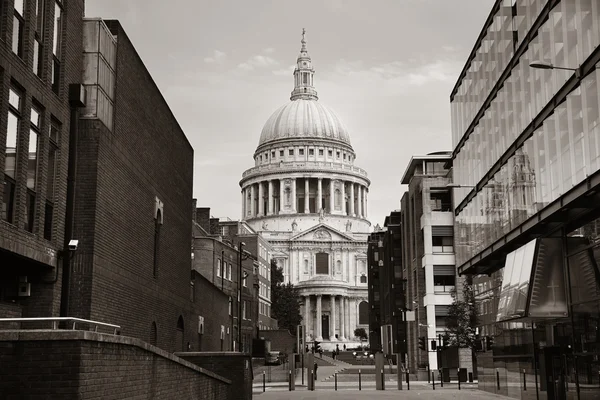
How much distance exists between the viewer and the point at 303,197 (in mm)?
194625

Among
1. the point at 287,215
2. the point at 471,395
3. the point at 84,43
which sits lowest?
the point at 471,395

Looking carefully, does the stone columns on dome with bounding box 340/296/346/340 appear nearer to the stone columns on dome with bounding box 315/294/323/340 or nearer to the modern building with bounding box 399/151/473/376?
the stone columns on dome with bounding box 315/294/323/340

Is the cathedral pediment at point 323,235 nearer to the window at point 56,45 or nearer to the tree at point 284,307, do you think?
the tree at point 284,307

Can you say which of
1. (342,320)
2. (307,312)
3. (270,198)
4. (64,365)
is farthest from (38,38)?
(270,198)

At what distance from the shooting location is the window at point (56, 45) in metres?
22.9

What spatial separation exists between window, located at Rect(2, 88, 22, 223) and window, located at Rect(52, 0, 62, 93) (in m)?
2.98

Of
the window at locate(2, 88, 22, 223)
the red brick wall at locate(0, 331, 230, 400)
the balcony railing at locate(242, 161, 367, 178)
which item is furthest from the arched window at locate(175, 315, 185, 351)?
the balcony railing at locate(242, 161, 367, 178)

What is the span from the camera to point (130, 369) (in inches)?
670

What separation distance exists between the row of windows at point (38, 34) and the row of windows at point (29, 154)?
3.29 feet

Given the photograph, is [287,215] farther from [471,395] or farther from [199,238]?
[471,395]

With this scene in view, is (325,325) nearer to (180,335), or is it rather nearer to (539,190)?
(180,335)

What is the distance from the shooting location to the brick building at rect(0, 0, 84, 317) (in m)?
19.5

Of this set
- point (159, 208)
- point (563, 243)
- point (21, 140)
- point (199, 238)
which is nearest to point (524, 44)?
point (563, 243)

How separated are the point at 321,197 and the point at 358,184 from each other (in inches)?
403
